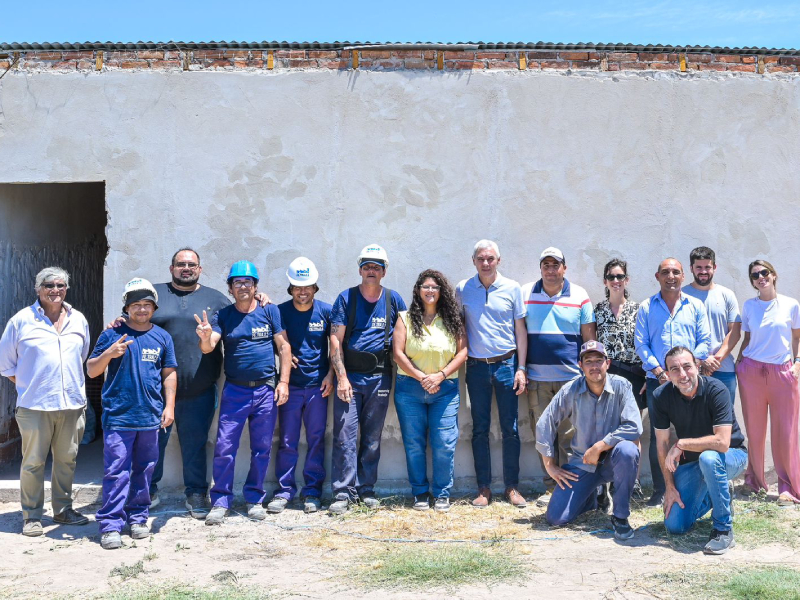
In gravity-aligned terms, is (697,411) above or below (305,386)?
below

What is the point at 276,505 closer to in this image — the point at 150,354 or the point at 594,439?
the point at 150,354

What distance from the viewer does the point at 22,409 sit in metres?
5.32

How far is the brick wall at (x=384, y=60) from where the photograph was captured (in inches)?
250

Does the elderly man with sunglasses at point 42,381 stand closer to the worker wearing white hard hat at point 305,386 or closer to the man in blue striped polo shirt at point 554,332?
the worker wearing white hard hat at point 305,386

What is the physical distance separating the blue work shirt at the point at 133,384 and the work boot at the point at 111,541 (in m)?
0.71

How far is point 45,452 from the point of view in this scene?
17.8 feet

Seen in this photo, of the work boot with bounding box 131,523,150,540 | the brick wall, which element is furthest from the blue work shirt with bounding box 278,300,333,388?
the brick wall

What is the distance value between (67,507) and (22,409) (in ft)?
2.75

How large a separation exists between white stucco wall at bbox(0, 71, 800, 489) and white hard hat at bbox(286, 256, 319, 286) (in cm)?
52

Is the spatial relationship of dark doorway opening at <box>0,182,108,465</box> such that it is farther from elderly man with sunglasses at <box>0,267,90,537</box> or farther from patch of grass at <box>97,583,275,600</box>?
patch of grass at <box>97,583,275,600</box>

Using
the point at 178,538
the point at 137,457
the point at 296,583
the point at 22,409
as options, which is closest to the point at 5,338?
the point at 22,409

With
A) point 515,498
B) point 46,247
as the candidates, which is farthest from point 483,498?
point 46,247

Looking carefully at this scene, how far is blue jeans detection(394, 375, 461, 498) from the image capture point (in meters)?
5.84

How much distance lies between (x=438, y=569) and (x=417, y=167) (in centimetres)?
338
